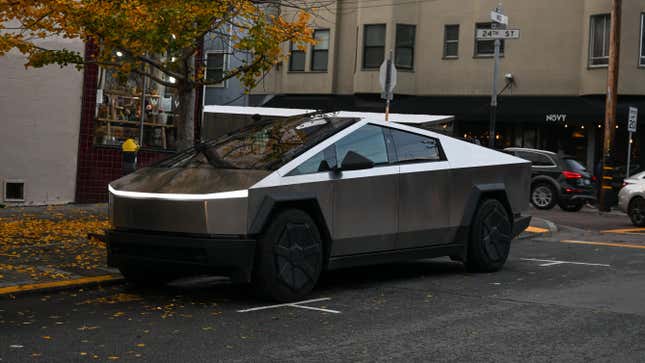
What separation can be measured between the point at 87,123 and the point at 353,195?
38.3 feet

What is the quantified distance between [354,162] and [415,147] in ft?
4.03

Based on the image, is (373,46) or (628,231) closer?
(628,231)

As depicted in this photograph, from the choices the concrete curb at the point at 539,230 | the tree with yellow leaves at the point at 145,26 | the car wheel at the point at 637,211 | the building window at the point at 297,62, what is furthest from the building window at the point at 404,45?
the tree with yellow leaves at the point at 145,26

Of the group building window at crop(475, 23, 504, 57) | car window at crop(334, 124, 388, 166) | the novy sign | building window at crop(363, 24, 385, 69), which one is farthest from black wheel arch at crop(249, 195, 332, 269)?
building window at crop(363, 24, 385, 69)

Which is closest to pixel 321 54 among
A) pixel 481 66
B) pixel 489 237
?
pixel 481 66

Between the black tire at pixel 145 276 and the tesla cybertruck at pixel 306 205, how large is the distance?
0.02 metres

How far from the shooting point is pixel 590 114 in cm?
3105

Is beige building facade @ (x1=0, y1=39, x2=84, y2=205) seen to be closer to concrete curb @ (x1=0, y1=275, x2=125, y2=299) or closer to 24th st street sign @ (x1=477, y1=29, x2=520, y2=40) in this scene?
24th st street sign @ (x1=477, y1=29, x2=520, y2=40)

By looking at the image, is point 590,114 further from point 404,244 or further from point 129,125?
point 404,244

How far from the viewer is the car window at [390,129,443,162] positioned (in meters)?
9.44

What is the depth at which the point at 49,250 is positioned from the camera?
11.1 meters

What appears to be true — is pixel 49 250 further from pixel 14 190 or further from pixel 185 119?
pixel 14 190

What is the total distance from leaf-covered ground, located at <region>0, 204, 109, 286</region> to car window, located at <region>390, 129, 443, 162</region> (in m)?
3.13

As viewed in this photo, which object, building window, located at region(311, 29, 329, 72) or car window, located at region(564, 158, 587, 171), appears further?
building window, located at region(311, 29, 329, 72)
